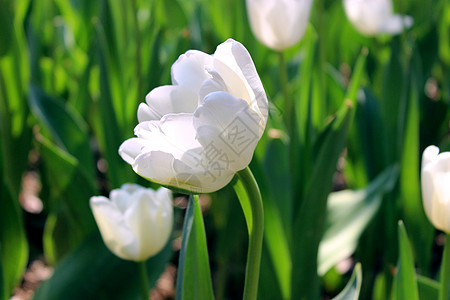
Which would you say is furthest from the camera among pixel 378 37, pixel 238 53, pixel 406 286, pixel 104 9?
pixel 378 37

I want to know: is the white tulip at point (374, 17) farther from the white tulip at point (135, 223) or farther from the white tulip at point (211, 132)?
the white tulip at point (211, 132)

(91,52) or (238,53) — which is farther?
(91,52)

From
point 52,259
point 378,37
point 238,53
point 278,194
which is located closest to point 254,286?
point 238,53

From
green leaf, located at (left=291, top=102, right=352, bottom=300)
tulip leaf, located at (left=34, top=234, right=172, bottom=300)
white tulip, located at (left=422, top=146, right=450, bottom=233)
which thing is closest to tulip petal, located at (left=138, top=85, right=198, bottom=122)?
white tulip, located at (left=422, top=146, right=450, bottom=233)

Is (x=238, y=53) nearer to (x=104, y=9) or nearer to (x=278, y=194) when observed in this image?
(x=278, y=194)

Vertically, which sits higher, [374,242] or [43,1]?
[43,1]

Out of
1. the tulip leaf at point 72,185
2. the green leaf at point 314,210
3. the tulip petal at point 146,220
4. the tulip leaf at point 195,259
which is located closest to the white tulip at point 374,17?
the green leaf at point 314,210

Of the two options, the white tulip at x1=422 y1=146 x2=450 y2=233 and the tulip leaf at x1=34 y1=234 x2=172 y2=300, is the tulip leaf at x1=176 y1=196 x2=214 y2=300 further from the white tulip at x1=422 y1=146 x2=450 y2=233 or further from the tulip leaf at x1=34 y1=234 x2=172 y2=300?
the tulip leaf at x1=34 y1=234 x2=172 y2=300
